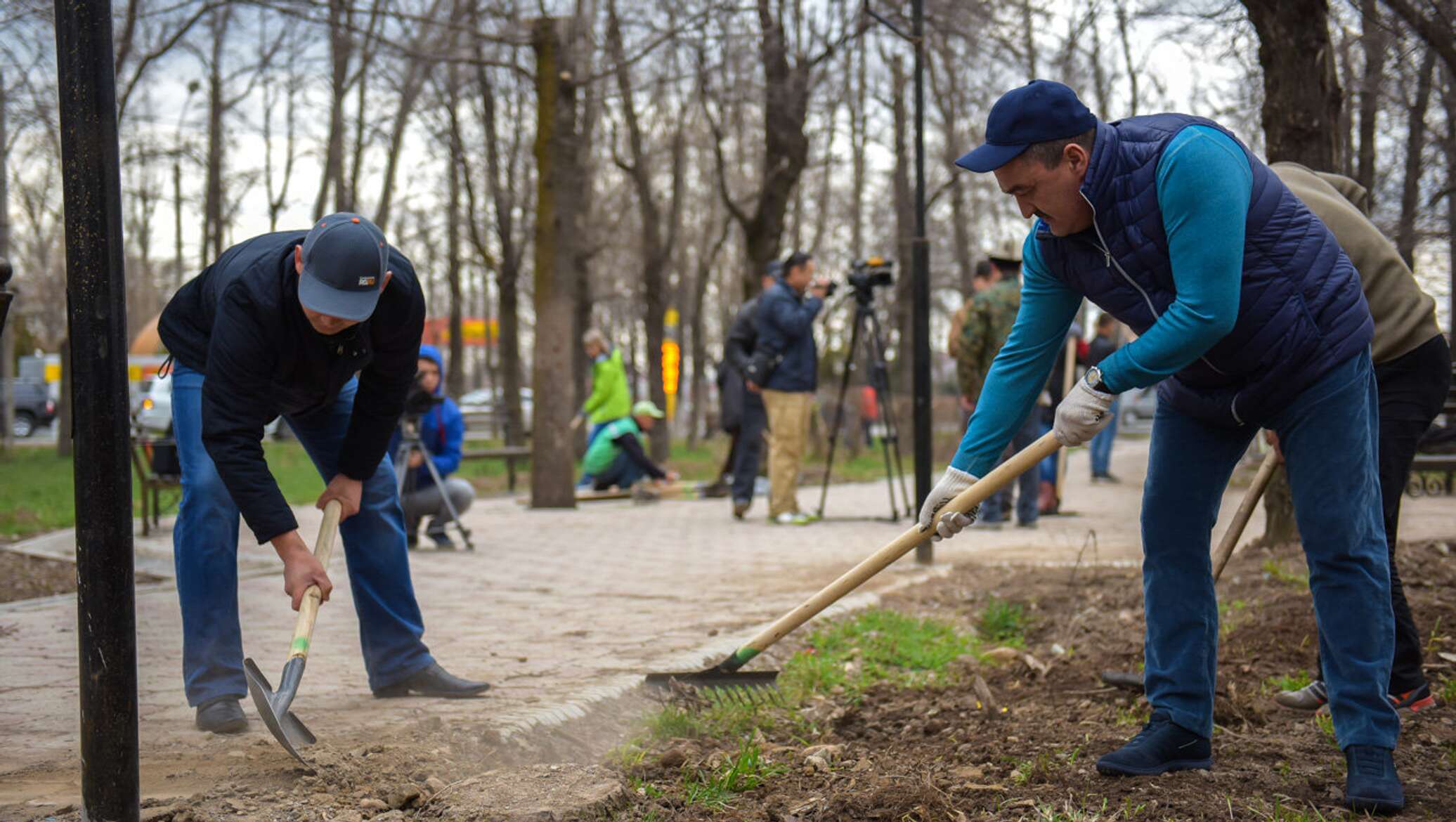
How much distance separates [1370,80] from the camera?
30.0ft

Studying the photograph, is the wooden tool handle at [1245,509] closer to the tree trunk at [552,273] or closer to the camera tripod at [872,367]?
the camera tripod at [872,367]

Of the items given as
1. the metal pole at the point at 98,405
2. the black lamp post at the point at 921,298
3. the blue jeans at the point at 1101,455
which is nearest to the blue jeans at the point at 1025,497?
the black lamp post at the point at 921,298

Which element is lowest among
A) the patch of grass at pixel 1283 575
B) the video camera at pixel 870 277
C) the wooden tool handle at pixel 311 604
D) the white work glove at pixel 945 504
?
the patch of grass at pixel 1283 575

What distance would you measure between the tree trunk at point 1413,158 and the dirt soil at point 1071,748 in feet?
18.5

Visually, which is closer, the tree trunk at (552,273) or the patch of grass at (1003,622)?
the patch of grass at (1003,622)

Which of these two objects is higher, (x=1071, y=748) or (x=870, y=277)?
(x=870, y=277)

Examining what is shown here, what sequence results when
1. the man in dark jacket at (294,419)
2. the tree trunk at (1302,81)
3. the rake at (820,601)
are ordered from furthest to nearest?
the tree trunk at (1302,81) < the man in dark jacket at (294,419) < the rake at (820,601)

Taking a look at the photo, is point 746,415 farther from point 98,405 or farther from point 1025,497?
point 98,405

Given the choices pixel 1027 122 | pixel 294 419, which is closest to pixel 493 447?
pixel 294 419

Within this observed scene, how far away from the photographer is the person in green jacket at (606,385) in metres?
13.6

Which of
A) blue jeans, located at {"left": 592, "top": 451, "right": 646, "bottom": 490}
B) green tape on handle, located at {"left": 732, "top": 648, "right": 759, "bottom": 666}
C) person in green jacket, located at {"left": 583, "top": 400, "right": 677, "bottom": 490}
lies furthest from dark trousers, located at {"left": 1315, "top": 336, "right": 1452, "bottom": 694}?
blue jeans, located at {"left": 592, "top": 451, "right": 646, "bottom": 490}

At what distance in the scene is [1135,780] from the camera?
10.8ft

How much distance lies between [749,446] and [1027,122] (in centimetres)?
823

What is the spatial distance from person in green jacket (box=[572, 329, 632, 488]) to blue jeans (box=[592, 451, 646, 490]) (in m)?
0.46
